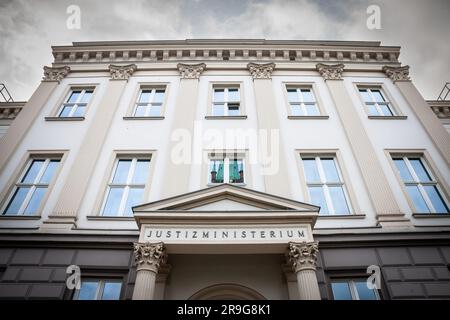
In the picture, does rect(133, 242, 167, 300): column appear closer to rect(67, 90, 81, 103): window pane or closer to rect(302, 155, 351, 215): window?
rect(302, 155, 351, 215): window

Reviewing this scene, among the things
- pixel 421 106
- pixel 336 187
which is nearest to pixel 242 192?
pixel 336 187

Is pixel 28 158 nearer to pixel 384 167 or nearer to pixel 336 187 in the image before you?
pixel 336 187

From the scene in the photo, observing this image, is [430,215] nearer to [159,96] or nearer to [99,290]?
[99,290]

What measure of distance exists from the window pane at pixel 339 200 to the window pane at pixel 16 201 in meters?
10.8

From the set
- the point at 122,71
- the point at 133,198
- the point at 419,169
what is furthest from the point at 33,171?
the point at 419,169

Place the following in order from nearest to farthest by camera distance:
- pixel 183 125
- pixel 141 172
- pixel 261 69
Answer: pixel 141 172
pixel 183 125
pixel 261 69

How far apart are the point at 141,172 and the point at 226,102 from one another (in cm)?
506

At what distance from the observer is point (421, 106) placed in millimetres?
12508

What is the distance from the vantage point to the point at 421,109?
12367 millimetres

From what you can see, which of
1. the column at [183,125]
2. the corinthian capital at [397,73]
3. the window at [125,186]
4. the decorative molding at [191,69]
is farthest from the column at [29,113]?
the corinthian capital at [397,73]

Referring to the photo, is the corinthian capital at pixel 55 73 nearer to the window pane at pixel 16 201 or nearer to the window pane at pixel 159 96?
the window pane at pixel 159 96

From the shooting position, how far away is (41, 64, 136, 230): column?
9.18 metres

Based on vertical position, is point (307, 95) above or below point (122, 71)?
below

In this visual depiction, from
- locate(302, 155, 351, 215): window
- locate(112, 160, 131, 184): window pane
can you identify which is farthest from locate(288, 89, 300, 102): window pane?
locate(112, 160, 131, 184): window pane
